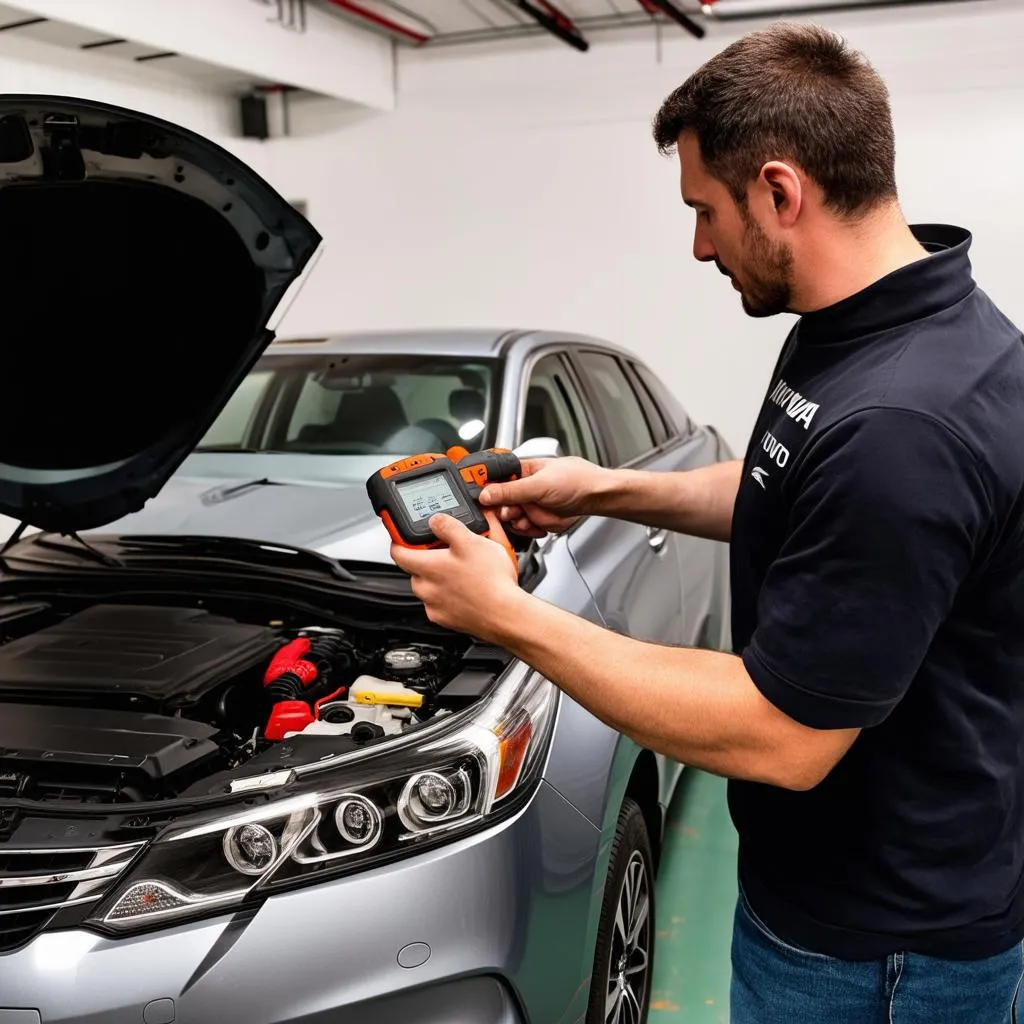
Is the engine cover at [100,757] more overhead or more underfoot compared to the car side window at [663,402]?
more overhead

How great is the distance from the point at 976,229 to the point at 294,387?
451 centimetres

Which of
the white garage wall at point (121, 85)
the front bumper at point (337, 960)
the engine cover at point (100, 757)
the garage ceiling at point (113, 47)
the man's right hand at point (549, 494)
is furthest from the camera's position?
the white garage wall at point (121, 85)

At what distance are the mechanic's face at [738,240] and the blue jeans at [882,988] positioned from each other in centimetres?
74

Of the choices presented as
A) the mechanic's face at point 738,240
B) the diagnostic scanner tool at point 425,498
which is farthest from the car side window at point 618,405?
the mechanic's face at point 738,240

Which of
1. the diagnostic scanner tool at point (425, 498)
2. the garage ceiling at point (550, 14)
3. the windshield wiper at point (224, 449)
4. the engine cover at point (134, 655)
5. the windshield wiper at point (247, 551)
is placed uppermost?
the garage ceiling at point (550, 14)

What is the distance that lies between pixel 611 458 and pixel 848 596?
2129 millimetres

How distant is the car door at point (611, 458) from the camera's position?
2.05 m

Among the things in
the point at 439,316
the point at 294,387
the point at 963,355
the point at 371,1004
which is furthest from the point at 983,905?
the point at 439,316

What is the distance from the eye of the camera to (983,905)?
1058 millimetres

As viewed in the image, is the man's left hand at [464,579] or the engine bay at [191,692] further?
the engine bay at [191,692]

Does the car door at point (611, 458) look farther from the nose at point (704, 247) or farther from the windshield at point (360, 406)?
the nose at point (704, 247)

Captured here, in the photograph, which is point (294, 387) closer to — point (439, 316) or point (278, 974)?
point (278, 974)

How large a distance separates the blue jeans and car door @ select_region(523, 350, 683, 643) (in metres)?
0.84

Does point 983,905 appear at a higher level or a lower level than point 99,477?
lower
